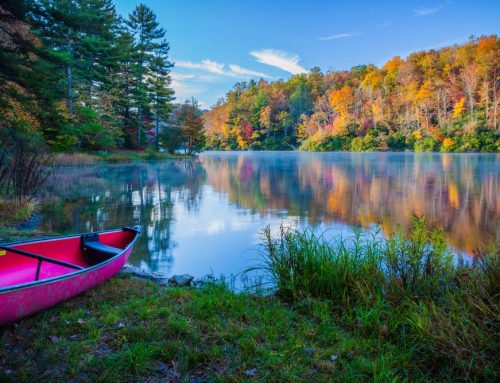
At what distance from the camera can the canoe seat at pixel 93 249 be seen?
4395 mm

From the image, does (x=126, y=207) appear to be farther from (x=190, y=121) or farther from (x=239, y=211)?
(x=190, y=121)

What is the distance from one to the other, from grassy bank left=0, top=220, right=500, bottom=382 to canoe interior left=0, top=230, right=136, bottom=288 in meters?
0.67

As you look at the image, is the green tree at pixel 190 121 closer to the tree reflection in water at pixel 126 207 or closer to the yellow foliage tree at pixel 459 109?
the tree reflection in water at pixel 126 207

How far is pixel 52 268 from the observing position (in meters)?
4.14

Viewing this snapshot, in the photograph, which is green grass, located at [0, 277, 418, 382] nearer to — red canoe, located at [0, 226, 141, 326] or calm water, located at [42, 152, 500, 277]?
red canoe, located at [0, 226, 141, 326]

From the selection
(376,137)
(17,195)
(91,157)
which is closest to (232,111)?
(376,137)

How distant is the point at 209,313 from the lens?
11.0ft

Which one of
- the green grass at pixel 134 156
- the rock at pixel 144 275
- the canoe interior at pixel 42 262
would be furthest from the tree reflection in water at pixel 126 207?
the green grass at pixel 134 156

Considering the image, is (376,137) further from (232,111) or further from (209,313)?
(209,313)

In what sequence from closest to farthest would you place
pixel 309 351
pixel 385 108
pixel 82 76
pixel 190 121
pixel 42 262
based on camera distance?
1. pixel 309 351
2. pixel 42 262
3. pixel 82 76
4. pixel 190 121
5. pixel 385 108

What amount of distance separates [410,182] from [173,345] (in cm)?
1561

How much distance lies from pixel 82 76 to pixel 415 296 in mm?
27627

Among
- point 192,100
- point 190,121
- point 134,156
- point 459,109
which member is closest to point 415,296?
point 134,156

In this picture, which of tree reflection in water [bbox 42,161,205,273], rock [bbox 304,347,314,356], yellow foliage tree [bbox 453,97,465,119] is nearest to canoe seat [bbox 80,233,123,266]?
tree reflection in water [bbox 42,161,205,273]
